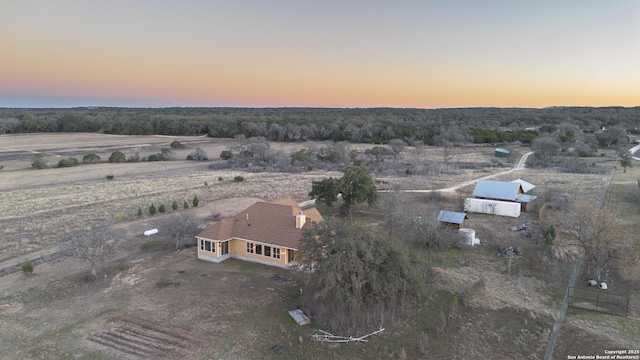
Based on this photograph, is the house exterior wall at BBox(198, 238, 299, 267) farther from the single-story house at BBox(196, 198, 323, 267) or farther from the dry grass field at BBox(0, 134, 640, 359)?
the dry grass field at BBox(0, 134, 640, 359)

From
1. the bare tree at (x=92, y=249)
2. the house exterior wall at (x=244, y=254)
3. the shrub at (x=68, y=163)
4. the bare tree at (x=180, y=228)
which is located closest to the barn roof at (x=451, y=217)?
the house exterior wall at (x=244, y=254)

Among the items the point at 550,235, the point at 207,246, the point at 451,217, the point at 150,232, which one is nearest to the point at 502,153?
the point at 451,217

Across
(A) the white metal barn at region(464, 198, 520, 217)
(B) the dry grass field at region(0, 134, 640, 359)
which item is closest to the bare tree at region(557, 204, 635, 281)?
(B) the dry grass field at region(0, 134, 640, 359)

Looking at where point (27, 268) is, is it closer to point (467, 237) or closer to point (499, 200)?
point (467, 237)

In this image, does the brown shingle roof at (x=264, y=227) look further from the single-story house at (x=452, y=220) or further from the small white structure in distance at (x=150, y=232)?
the single-story house at (x=452, y=220)

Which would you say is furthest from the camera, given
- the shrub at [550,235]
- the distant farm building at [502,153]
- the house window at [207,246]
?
the distant farm building at [502,153]

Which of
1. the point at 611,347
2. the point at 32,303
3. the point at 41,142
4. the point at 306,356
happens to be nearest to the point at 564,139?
the point at 611,347

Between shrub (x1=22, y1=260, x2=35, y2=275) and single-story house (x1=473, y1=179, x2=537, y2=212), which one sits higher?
single-story house (x1=473, y1=179, x2=537, y2=212)
